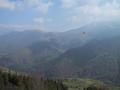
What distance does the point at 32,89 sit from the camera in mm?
140750

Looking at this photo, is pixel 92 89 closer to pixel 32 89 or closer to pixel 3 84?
pixel 32 89

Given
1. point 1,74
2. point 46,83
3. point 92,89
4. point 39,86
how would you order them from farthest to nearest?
point 92,89
point 46,83
point 39,86
point 1,74

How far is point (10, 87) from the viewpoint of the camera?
12519cm

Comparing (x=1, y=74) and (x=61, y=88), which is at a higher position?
(x=1, y=74)

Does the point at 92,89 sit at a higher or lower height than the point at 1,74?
lower

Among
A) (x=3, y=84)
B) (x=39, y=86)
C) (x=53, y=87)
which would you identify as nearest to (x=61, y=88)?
(x=53, y=87)

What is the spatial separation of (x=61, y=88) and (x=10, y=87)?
149ft

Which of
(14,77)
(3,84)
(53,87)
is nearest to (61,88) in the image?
(53,87)

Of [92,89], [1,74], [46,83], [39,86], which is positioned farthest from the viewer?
[92,89]

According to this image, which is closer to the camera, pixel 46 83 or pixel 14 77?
pixel 14 77

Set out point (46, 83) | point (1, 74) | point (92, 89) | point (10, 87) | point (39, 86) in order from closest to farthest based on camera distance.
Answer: point (10, 87)
point (1, 74)
point (39, 86)
point (46, 83)
point (92, 89)

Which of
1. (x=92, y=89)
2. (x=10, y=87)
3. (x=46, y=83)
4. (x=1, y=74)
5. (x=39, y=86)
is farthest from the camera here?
(x=92, y=89)

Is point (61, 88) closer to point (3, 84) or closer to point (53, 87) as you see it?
point (53, 87)

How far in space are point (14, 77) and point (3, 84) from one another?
40.3 feet
